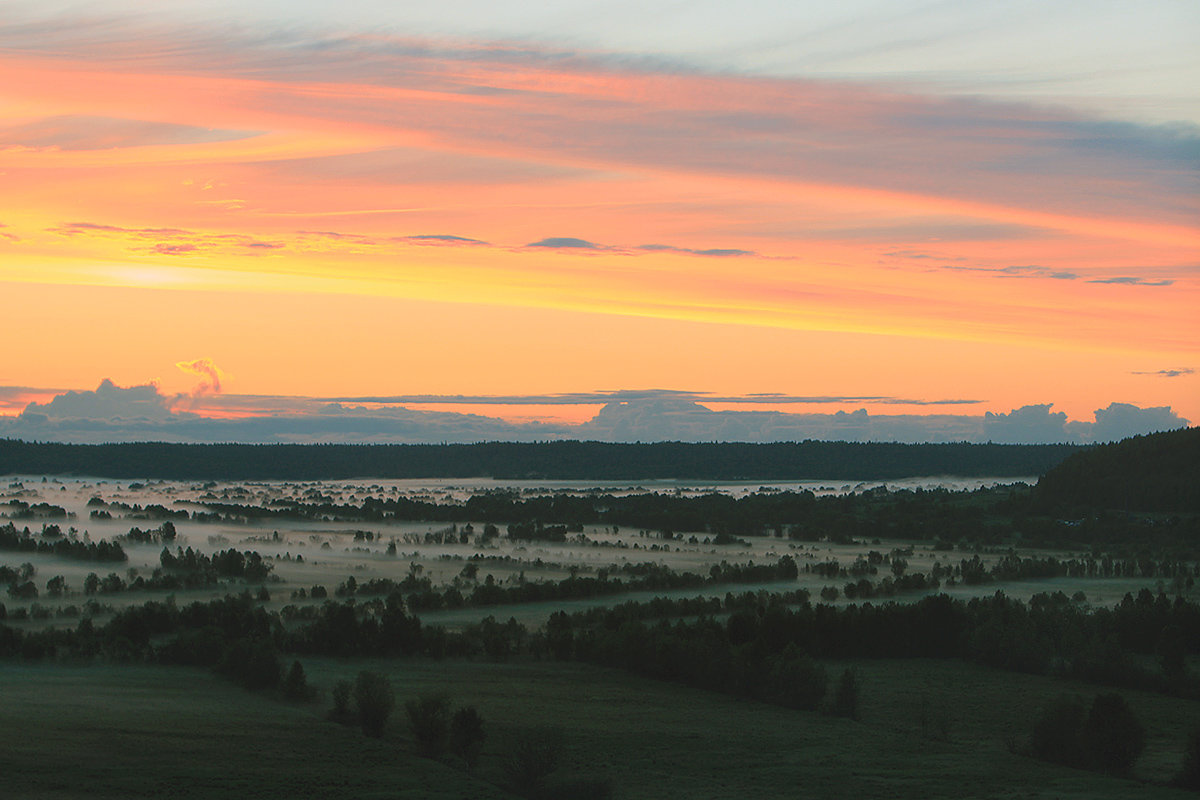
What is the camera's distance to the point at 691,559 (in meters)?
132

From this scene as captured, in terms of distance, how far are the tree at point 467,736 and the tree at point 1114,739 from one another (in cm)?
2213

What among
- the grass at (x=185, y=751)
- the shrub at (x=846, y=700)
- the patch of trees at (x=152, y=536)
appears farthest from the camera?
the patch of trees at (x=152, y=536)

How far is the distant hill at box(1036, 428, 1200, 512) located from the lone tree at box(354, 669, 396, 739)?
136733 mm

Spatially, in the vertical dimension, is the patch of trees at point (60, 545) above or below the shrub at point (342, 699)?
below

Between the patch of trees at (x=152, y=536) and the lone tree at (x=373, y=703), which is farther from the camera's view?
the patch of trees at (x=152, y=536)

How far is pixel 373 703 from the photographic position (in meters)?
48.9

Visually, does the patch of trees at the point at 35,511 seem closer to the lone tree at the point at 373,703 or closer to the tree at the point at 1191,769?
the lone tree at the point at 373,703

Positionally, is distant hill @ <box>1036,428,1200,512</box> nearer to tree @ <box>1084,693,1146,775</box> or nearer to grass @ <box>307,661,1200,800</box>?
grass @ <box>307,661,1200,800</box>

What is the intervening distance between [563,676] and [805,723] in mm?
14167

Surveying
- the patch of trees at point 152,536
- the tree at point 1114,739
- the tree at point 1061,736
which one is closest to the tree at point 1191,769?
the tree at point 1114,739

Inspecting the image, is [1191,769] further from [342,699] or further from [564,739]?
[342,699]

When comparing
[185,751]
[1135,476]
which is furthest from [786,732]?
[1135,476]

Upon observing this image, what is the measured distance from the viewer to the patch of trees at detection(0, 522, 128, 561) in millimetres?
121062

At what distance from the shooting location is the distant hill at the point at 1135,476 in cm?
16550
